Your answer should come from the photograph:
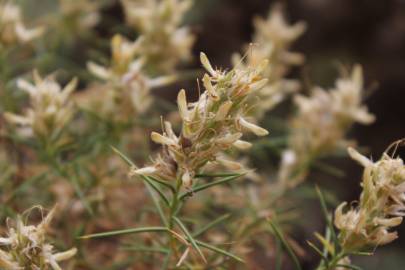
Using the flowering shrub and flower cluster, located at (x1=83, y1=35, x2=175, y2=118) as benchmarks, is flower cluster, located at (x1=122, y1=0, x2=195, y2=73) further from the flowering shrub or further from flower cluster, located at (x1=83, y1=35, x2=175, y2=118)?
flower cluster, located at (x1=83, y1=35, x2=175, y2=118)

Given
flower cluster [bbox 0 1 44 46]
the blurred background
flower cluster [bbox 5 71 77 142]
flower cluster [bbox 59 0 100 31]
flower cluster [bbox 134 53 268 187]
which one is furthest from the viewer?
the blurred background

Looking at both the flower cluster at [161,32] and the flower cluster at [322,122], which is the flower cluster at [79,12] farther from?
the flower cluster at [322,122]

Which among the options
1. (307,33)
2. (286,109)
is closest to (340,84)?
(286,109)

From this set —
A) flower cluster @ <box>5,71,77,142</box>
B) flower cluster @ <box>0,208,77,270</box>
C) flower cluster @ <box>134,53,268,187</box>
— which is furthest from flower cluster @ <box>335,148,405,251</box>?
flower cluster @ <box>5,71,77,142</box>

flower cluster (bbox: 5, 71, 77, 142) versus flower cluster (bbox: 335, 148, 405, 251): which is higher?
flower cluster (bbox: 5, 71, 77, 142)

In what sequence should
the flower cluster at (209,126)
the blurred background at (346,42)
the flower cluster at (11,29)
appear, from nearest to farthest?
the flower cluster at (209,126) → the flower cluster at (11,29) → the blurred background at (346,42)

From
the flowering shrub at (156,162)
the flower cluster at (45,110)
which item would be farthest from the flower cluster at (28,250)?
the flower cluster at (45,110)

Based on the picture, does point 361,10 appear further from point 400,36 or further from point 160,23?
point 160,23
